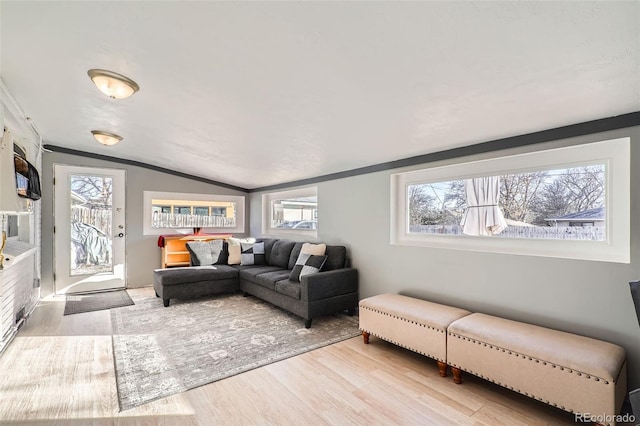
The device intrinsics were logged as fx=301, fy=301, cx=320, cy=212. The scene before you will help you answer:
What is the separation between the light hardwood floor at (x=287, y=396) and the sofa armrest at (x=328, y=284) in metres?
0.72

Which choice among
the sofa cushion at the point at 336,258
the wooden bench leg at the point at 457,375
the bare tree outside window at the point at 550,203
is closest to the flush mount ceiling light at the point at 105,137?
the sofa cushion at the point at 336,258

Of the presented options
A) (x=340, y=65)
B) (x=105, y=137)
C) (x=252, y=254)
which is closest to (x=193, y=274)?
(x=252, y=254)

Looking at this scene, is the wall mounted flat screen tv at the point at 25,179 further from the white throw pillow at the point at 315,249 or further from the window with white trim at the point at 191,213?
the white throw pillow at the point at 315,249

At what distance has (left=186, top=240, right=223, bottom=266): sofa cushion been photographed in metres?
5.02

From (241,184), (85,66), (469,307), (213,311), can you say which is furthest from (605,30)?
(241,184)

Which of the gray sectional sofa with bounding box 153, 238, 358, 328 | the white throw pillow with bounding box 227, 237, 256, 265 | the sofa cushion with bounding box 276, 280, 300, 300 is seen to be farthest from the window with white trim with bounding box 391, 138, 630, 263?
the white throw pillow with bounding box 227, 237, 256, 265

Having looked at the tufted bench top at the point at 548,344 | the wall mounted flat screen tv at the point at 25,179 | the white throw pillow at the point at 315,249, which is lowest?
the tufted bench top at the point at 548,344

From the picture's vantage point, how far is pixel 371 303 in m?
3.03

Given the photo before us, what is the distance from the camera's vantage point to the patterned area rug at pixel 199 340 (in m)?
2.33

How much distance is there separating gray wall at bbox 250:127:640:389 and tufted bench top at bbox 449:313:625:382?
0.20m

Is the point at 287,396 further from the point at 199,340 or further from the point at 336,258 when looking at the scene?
the point at 336,258

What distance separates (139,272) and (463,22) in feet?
19.5

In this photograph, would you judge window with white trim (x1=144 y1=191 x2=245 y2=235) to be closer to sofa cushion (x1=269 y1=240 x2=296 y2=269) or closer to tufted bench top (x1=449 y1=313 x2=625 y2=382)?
sofa cushion (x1=269 y1=240 x2=296 y2=269)

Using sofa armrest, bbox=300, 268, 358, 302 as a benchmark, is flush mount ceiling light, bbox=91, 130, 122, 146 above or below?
above
